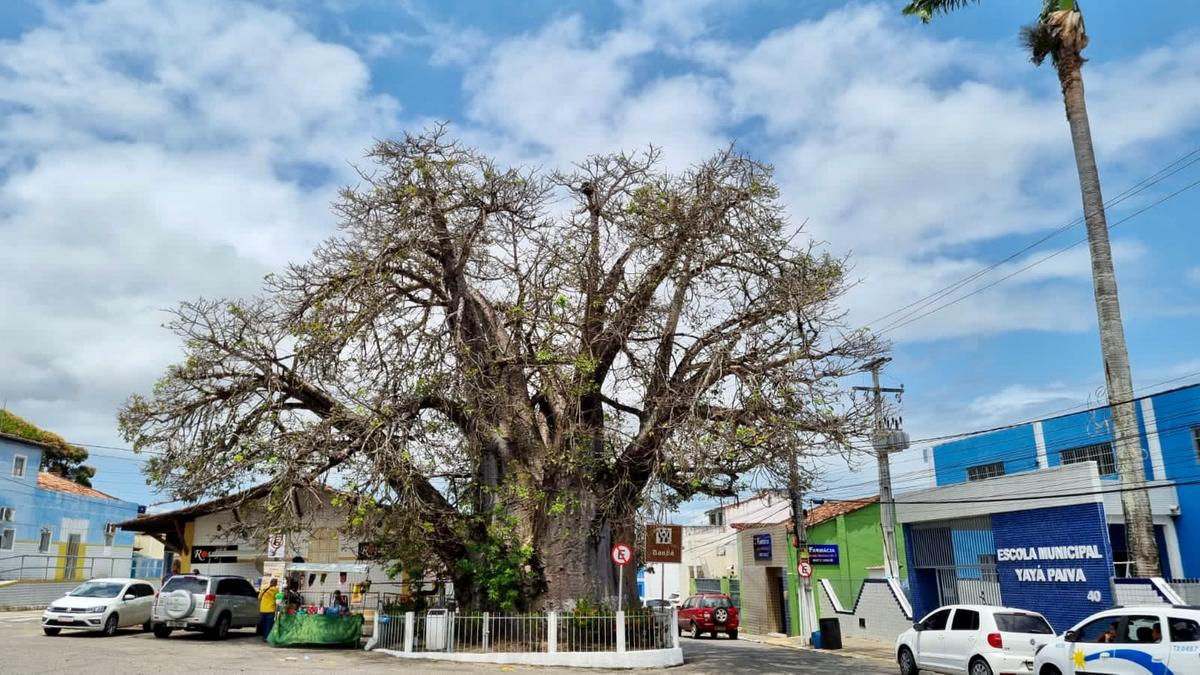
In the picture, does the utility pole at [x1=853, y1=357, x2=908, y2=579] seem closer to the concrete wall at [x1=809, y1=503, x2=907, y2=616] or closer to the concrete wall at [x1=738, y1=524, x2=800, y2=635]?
the concrete wall at [x1=809, y1=503, x2=907, y2=616]

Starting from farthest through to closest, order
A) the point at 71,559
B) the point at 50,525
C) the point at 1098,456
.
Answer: the point at 71,559, the point at 50,525, the point at 1098,456

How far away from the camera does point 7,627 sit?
22.9 meters

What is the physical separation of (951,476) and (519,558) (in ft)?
80.6

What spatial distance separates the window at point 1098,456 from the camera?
29552 millimetres

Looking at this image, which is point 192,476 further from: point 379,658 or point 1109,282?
point 1109,282

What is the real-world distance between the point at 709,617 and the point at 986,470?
43.1 feet

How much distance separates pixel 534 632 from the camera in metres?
18.3

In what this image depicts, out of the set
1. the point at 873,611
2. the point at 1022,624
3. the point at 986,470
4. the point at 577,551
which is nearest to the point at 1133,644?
the point at 1022,624

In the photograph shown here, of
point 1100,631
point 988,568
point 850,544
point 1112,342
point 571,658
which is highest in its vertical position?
point 1112,342

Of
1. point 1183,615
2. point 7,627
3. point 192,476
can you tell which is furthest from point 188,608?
point 1183,615

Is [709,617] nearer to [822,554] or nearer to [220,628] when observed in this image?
[822,554]

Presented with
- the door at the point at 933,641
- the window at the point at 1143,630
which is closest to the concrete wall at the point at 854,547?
the door at the point at 933,641

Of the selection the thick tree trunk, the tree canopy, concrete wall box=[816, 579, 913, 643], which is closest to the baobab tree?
the thick tree trunk

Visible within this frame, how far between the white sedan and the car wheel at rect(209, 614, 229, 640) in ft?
7.39
